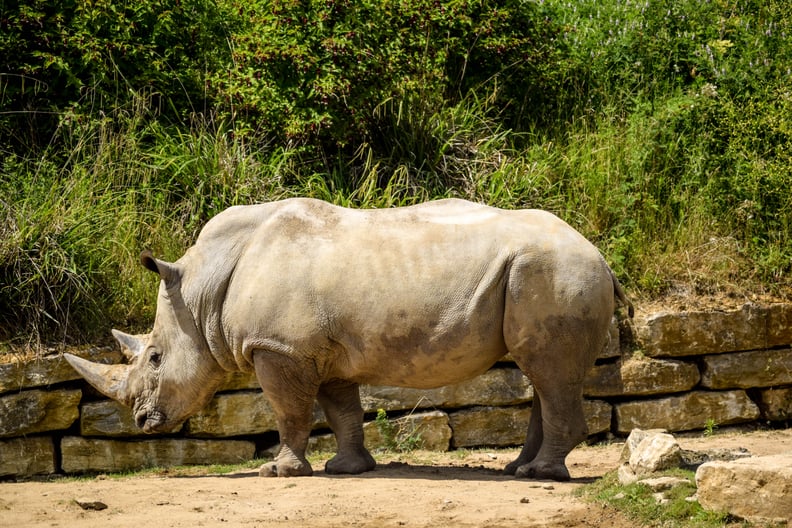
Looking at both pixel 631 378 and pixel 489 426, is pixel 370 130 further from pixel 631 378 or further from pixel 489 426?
pixel 631 378

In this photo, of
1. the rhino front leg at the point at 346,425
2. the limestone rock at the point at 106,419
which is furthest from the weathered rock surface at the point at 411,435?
the limestone rock at the point at 106,419

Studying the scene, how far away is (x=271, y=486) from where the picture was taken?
6.72 m

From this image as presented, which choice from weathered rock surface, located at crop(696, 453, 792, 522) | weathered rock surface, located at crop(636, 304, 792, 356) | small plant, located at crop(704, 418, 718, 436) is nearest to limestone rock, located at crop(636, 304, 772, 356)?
weathered rock surface, located at crop(636, 304, 792, 356)

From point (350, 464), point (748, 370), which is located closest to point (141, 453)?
point (350, 464)

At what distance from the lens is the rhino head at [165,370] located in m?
7.29

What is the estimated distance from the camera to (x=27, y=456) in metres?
8.10

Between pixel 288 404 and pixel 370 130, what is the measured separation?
3.95 metres

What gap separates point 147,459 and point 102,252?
164 centimetres

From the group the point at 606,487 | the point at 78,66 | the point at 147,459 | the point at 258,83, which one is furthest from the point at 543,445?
the point at 78,66

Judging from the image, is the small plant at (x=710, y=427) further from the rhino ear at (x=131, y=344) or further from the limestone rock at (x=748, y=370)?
the rhino ear at (x=131, y=344)

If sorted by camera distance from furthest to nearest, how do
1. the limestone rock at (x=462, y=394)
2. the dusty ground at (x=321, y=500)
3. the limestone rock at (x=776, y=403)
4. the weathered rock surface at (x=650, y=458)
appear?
the limestone rock at (x=776, y=403) < the limestone rock at (x=462, y=394) < the weathered rock surface at (x=650, y=458) < the dusty ground at (x=321, y=500)

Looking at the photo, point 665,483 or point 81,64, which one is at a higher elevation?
point 81,64

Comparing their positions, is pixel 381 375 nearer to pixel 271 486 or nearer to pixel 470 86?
pixel 271 486

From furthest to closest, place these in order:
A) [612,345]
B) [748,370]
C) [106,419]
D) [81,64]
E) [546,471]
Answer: [81,64] < [748,370] < [612,345] < [106,419] < [546,471]
